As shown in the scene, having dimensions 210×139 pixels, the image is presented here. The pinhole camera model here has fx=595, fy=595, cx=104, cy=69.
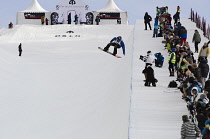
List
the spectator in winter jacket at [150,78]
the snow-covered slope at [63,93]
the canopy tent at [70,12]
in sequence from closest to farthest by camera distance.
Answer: the snow-covered slope at [63,93] → the spectator in winter jacket at [150,78] → the canopy tent at [70,12]

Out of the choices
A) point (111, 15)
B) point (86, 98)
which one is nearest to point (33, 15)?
point (111, 15)

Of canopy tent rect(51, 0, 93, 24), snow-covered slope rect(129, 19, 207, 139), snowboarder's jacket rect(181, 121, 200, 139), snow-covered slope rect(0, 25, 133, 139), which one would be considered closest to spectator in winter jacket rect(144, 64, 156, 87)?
snow-covered slope rect(129, 19, 207, 139)

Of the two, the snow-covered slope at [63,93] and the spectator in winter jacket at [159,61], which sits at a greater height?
the spectator in winter jacket at [159,61]

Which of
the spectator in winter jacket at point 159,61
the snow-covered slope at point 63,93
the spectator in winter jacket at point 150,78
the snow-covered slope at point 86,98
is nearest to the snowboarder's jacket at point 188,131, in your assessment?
the snow-covered slope at point 86,98

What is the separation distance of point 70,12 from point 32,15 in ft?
12.2

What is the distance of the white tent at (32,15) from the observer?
53875 millimetres

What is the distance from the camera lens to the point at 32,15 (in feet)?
178

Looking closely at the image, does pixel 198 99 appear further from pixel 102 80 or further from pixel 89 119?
pixel 102 80

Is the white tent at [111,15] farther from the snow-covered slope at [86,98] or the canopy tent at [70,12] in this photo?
the snow-covered slope at [86,98]

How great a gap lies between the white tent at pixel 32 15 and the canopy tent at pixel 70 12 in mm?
1088

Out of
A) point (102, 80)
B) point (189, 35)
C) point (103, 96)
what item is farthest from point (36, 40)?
point (103, 96)

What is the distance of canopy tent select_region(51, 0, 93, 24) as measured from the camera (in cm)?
5262

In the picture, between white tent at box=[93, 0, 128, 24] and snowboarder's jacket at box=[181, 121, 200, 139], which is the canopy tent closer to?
white tent at box=[93, 0, 128, 24]

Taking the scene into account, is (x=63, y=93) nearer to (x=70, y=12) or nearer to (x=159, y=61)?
(x=159, y=61)
